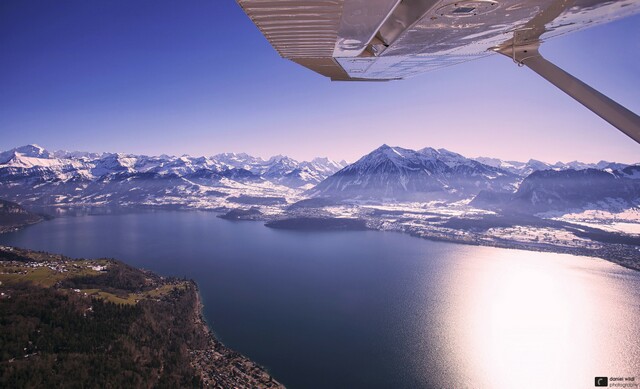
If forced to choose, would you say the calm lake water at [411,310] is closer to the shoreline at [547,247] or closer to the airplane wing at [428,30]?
the shoreline at [547,247]

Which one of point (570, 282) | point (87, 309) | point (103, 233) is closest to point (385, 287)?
point (570, 282)

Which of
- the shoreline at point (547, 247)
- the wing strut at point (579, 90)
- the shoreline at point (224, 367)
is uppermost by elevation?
the wing strut at point (579, 90)

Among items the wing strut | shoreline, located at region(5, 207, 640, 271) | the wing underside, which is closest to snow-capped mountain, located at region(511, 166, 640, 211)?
shoreline, located at region(5, 207, 640, 271)

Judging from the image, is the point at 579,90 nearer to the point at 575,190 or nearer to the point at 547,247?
the point at 547,247

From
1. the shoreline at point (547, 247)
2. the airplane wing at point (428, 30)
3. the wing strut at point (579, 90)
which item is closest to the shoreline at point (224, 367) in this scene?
the airplane wing at point (428, 30)

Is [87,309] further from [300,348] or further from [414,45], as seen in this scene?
[414,45]

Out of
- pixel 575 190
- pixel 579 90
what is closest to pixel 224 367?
pixel 579 90

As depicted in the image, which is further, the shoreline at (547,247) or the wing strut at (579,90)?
the shoreline at (547,247)

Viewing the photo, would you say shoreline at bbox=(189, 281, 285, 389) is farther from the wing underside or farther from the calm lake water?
the wing underside
